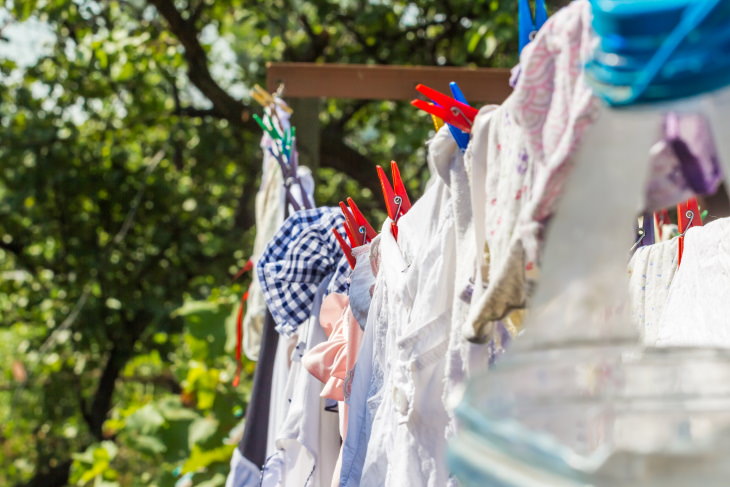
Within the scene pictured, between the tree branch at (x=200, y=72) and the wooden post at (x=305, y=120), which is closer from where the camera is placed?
the wooden post at (x=305, y=120)

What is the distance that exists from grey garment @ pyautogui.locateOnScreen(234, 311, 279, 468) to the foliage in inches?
53.1

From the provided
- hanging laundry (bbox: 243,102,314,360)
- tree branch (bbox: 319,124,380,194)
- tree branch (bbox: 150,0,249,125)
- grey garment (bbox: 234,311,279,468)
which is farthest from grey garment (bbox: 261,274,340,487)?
tree branch (bbox: 150,0,249,125)

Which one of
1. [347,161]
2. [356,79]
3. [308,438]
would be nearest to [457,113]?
[308,438]

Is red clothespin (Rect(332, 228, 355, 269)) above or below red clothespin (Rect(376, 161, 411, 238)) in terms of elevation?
below

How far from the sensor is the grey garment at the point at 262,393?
212 centimetres

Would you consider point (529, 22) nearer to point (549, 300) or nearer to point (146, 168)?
→ point (549, 300)

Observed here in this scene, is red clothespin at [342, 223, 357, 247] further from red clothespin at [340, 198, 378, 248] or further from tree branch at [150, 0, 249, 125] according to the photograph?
tree branch at [150, 0, 249, 125]

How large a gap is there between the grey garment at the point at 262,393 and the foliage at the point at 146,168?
4.43 feet

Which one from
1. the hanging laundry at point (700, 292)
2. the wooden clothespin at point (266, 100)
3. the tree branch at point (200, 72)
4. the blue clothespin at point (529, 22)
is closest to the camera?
the blue clothespin at point (529, 22)

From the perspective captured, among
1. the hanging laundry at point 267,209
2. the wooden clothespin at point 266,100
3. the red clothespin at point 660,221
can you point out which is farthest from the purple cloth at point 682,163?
the wooden clothespin at point 266,100

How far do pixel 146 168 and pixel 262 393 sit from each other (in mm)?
2918

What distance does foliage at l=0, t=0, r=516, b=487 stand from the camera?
3951 millimetres

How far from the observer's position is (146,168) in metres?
4.85

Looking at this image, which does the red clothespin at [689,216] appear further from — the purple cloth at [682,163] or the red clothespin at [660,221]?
the purple cloth at [682,163]
